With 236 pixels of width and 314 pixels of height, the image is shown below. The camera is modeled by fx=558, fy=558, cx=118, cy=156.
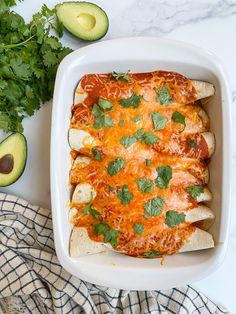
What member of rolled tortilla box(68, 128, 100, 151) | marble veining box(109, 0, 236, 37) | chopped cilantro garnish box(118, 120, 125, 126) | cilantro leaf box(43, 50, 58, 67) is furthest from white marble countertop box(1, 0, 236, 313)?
chopped cilantro garnish box(118, 120, 125, 126)

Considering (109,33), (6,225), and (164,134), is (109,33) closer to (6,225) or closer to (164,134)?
(164,134)

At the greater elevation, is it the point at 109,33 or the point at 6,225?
the point at 109,33

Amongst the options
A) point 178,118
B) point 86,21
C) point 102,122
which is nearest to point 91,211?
point 102,122

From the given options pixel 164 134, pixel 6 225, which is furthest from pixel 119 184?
pixel 6 225

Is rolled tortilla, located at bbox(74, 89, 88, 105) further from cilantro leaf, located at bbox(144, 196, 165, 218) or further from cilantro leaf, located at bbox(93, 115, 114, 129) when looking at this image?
cilantro leaf, located at bbox(144, 196, 165, 218)

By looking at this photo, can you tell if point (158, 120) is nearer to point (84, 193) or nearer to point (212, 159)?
point (212, 159)

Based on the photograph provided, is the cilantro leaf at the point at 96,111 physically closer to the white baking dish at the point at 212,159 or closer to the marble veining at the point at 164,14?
the white baking dish at the point at 212,159
